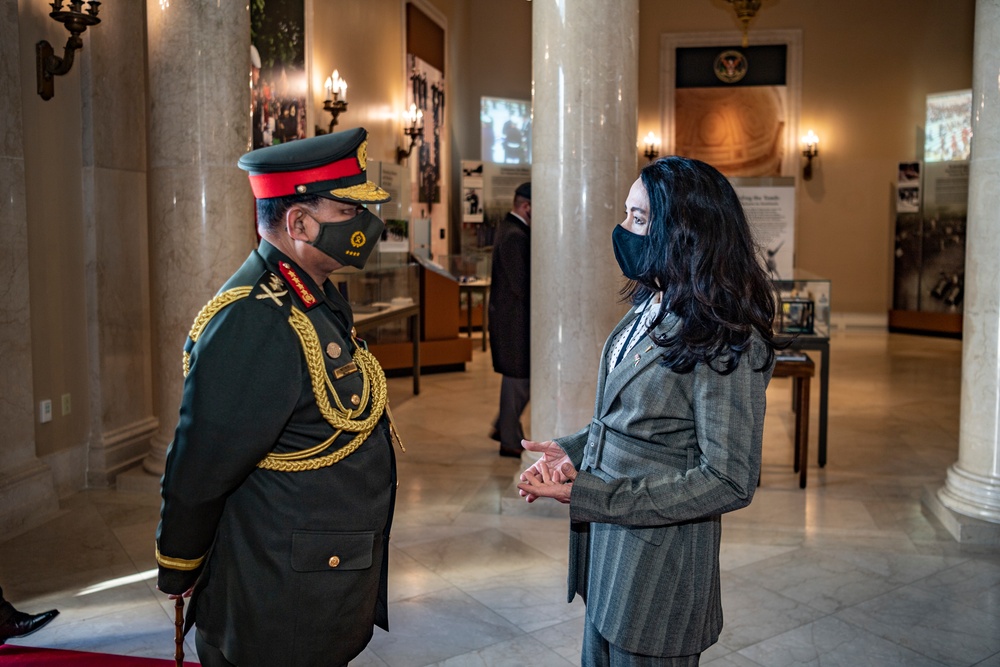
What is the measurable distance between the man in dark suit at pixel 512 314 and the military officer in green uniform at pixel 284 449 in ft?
14.3

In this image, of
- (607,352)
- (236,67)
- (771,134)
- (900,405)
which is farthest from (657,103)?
(607,352)

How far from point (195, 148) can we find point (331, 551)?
4043mm

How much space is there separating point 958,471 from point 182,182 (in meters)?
4.69

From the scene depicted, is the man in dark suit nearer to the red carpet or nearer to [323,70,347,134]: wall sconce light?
the red carpet

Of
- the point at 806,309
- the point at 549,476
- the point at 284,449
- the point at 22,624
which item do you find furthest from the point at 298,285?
the point at 806,309

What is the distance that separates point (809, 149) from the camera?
16.0 meters

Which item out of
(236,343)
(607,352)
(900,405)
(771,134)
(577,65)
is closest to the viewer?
(236,343)

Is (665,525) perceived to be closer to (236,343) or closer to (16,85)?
(236,343)

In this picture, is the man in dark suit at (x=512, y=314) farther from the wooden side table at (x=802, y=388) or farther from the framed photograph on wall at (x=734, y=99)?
the framed photograph on wall at (x=734, y=99)

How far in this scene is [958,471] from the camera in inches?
203

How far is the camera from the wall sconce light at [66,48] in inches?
203

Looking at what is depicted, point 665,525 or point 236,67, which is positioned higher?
point 236,67

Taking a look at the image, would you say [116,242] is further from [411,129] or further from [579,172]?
[411,129]

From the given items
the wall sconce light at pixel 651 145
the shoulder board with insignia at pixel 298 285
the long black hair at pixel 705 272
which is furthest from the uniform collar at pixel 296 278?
the wall sconce light at pixel 651 145
